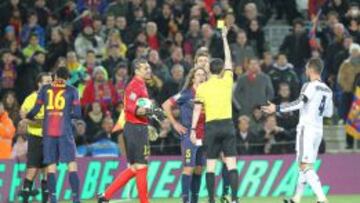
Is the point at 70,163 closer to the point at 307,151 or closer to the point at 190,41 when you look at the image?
the point at 307,151

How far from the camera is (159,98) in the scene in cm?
2495

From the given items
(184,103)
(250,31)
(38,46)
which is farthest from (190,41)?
(184,103)

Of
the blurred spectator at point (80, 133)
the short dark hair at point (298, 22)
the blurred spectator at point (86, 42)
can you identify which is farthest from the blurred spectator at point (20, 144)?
the short dark hair at point (298, 22)

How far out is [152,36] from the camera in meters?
26.5

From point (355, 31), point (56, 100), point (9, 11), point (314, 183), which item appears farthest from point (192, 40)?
point (314, 183)

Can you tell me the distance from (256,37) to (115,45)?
3196mm

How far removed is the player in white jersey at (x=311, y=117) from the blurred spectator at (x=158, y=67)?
6672 millimetres

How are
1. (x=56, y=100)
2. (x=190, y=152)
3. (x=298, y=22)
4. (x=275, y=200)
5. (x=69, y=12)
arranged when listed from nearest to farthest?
(x=56, y=100)
(x=190, y=152)
(x=275, y=200)
(x=298, y=22)
(x=69, y=12)

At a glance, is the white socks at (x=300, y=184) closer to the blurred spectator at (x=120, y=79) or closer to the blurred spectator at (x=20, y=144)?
the blurred spectator at (x=20, y=144)

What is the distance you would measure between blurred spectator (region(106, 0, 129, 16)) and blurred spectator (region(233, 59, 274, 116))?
366cm

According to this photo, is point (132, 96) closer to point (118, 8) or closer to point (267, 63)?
point (267, 63)

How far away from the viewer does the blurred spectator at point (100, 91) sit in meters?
24.8

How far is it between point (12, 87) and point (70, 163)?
250 inches

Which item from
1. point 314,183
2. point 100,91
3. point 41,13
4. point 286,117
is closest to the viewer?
point 314,183
